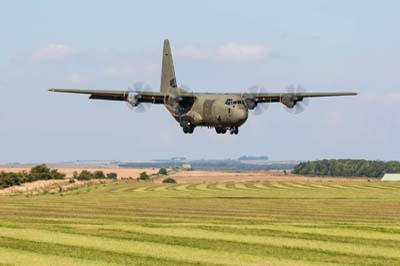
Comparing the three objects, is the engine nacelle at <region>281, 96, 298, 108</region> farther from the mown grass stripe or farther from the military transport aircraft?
the mown grass stripe

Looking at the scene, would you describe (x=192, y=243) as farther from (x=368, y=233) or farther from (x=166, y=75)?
(x=166, y=75)

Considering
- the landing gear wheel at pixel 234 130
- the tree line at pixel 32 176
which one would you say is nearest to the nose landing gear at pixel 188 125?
the landing gear wheel at pixel 234 130

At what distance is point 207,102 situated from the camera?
77.9 metres

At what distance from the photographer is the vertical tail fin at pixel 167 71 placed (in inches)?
3600

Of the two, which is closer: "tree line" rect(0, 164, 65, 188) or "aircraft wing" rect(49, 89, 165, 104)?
"aircraft wing" rect(49, 89, 165, 104)

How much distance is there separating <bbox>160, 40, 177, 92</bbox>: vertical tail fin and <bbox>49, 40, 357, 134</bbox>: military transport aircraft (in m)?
3.12

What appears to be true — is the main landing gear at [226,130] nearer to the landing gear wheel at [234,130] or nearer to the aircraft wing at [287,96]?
the landing gear wheel at [234,130]

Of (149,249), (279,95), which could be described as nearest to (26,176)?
(279,95)

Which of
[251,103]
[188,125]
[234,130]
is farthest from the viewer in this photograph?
[251,103]

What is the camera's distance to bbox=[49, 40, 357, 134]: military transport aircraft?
74.5 meters

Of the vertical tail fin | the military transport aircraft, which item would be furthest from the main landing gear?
the vertical tail fin

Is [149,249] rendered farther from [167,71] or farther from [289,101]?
[167,71]

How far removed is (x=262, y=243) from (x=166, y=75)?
5756cm

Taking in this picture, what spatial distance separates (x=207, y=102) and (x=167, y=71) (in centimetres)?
1619
